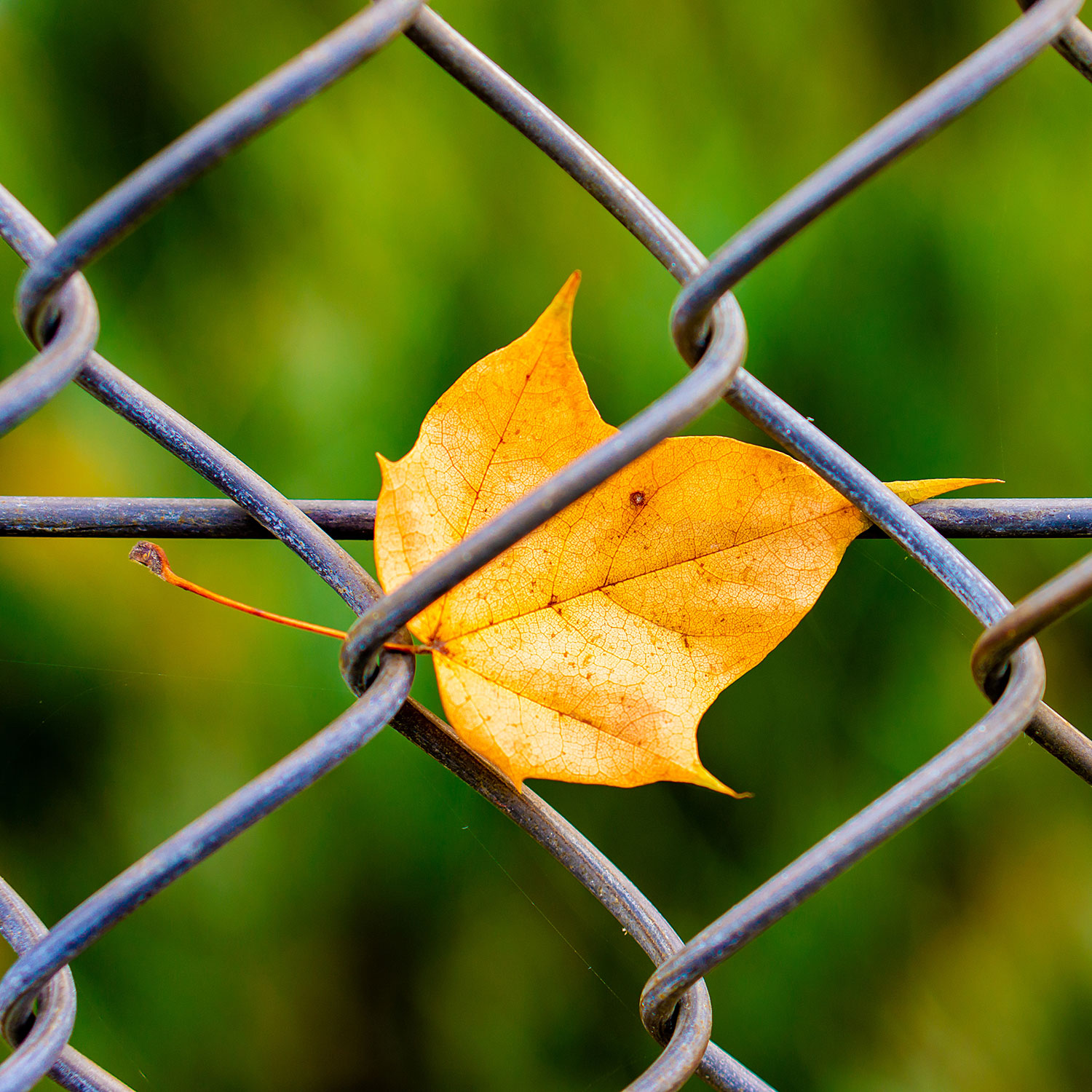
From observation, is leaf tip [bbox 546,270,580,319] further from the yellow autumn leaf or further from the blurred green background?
the blurred green background

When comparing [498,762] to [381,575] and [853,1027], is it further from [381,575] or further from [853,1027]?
[853,1027]

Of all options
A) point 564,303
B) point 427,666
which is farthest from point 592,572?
point 427,666

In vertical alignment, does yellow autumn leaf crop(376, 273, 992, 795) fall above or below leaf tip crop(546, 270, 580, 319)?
below

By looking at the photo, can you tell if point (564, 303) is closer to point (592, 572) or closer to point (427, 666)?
point (592, 572)

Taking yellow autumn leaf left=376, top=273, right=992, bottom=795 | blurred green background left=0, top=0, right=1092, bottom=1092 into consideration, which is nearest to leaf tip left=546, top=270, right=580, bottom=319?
yellow autumn leaf left=376, top=273, right=992, bottom=795

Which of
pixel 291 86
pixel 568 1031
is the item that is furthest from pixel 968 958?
pixel 291 86

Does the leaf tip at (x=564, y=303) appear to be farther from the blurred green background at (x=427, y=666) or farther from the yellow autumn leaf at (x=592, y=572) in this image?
the blurred green background at (x=427, y=666)
